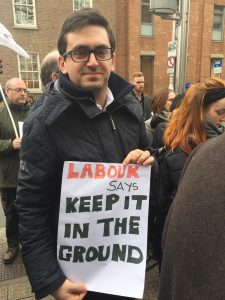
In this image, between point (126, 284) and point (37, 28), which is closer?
point (126, 284)

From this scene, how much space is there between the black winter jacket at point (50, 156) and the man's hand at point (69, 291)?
3 cm

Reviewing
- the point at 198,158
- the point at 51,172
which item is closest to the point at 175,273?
the point at 198,158

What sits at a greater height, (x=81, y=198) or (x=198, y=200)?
(x=198, y=200)

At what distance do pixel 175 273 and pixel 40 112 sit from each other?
929 millimetres

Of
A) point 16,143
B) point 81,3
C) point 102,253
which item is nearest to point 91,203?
point 102,253

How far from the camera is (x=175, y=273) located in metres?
0.87

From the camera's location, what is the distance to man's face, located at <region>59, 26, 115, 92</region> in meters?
1.45

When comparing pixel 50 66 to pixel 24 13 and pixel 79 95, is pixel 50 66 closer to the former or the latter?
pixel 79 95

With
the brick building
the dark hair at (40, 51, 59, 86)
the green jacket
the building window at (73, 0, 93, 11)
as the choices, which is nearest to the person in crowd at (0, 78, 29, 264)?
the green jacket

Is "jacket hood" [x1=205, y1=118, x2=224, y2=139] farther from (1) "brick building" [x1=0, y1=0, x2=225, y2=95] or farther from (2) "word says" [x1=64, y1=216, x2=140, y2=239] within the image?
(1) "brick building" [x1=0, y1=0, x2=225, y2=95]

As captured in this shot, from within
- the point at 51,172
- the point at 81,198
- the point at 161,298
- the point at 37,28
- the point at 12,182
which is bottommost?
the point at 12,182

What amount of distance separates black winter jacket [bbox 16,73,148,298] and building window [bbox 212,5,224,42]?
65.1 feet

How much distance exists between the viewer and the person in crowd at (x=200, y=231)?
75 centimetres

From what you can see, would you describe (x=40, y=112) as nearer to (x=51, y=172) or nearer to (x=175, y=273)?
(x=51, y=172)
